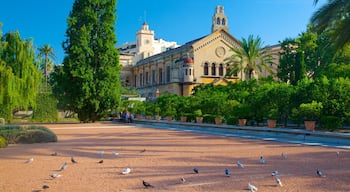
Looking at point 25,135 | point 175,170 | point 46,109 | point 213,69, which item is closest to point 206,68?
point 213,69

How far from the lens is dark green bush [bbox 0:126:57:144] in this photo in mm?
14367

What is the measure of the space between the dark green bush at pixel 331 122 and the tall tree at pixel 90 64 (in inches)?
833

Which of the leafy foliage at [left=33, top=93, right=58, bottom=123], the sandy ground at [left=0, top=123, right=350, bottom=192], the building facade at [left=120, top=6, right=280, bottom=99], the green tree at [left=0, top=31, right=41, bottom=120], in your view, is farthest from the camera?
the building facade at [left=120, top=6, right=280, bottom=99]

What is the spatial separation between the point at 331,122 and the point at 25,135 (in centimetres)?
1314

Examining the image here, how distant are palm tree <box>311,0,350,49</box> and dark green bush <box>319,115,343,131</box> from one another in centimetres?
479

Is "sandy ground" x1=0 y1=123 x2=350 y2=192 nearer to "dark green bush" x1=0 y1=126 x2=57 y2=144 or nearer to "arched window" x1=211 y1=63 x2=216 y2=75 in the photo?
"dark green bush" x1=0 y1=126 x2=57 y2=144

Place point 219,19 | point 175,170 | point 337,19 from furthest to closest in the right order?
point 219,19 < point 337,19 < point 175,170

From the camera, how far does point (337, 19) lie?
13.1 m

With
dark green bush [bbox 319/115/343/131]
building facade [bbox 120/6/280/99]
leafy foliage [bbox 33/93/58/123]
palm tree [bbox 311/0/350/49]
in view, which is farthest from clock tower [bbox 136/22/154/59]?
palm tree [bbox 311/0/350/49]

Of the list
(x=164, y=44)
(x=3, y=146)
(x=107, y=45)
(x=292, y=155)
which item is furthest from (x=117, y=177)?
(x=164, y=44)

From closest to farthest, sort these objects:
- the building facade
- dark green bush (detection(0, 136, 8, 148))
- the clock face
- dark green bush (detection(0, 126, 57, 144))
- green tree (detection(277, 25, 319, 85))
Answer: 1. dark green bush (detection(0, 136, 8, 148))
2. dark green bush (detection(0, 126, 57, 144))
3. green tree (detection(277, 25, 319, 85))
4. the building facade
5. the clock face

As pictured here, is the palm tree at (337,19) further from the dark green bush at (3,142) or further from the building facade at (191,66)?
the building facade at (191,66)

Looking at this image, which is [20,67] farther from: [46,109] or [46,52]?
[46,52]

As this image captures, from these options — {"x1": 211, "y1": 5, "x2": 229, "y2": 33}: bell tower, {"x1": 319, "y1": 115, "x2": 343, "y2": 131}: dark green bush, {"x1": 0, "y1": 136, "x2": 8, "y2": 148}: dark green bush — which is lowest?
{"x1": 0, "y1": 136, "x2": 8, "y2": 148}: dark green bush
